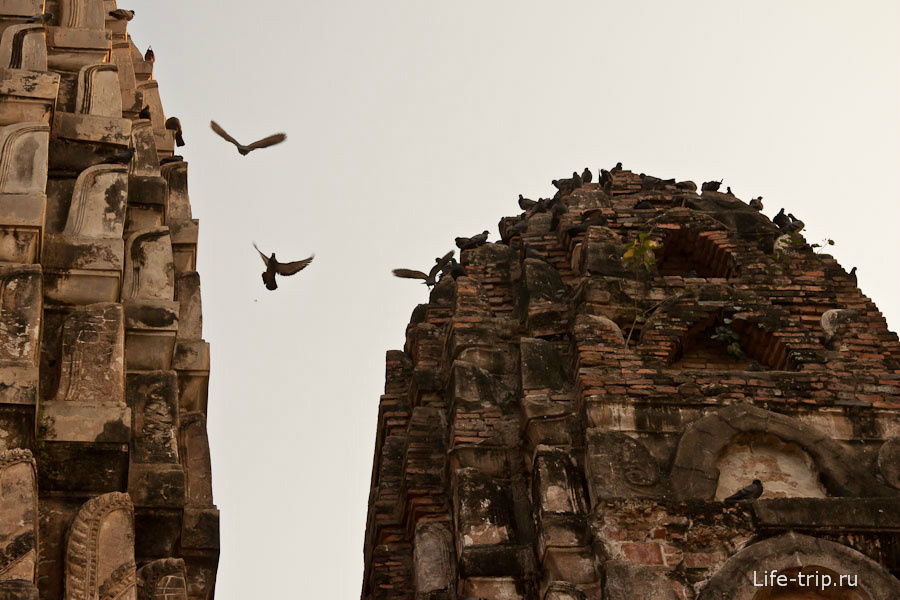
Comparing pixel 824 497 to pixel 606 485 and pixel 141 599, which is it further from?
pixel 141 599

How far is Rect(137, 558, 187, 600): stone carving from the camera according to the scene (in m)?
12.2

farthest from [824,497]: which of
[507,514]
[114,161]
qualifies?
[114,161]

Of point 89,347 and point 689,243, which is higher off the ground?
point 689,243

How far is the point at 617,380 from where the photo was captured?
1486 cm

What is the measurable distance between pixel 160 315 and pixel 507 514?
3.57m

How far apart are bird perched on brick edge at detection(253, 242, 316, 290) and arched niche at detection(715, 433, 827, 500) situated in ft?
17.6

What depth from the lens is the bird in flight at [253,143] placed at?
17547mm

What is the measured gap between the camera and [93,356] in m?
12.4

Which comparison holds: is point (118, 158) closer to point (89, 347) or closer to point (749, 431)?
point (89, 347)

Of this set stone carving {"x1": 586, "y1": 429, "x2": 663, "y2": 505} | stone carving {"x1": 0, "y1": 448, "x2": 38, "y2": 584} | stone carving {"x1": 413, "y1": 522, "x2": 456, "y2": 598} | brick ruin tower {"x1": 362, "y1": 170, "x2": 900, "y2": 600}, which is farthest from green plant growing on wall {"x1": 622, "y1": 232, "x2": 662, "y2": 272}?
stone carving {"x1": 0, "y1": 448, "x2": 38, "y2": 584}

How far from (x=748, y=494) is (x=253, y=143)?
6.98 m

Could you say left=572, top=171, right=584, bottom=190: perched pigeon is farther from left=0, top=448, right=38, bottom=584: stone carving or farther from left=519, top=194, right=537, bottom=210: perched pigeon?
left=0, top=448, right=38, bottom=584: stone carving

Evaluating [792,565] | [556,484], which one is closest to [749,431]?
[792,565]

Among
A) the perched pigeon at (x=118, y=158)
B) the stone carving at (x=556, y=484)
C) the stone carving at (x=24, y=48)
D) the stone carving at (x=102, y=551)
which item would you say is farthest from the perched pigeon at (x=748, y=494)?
the stone carving at (x=24, y=48)
